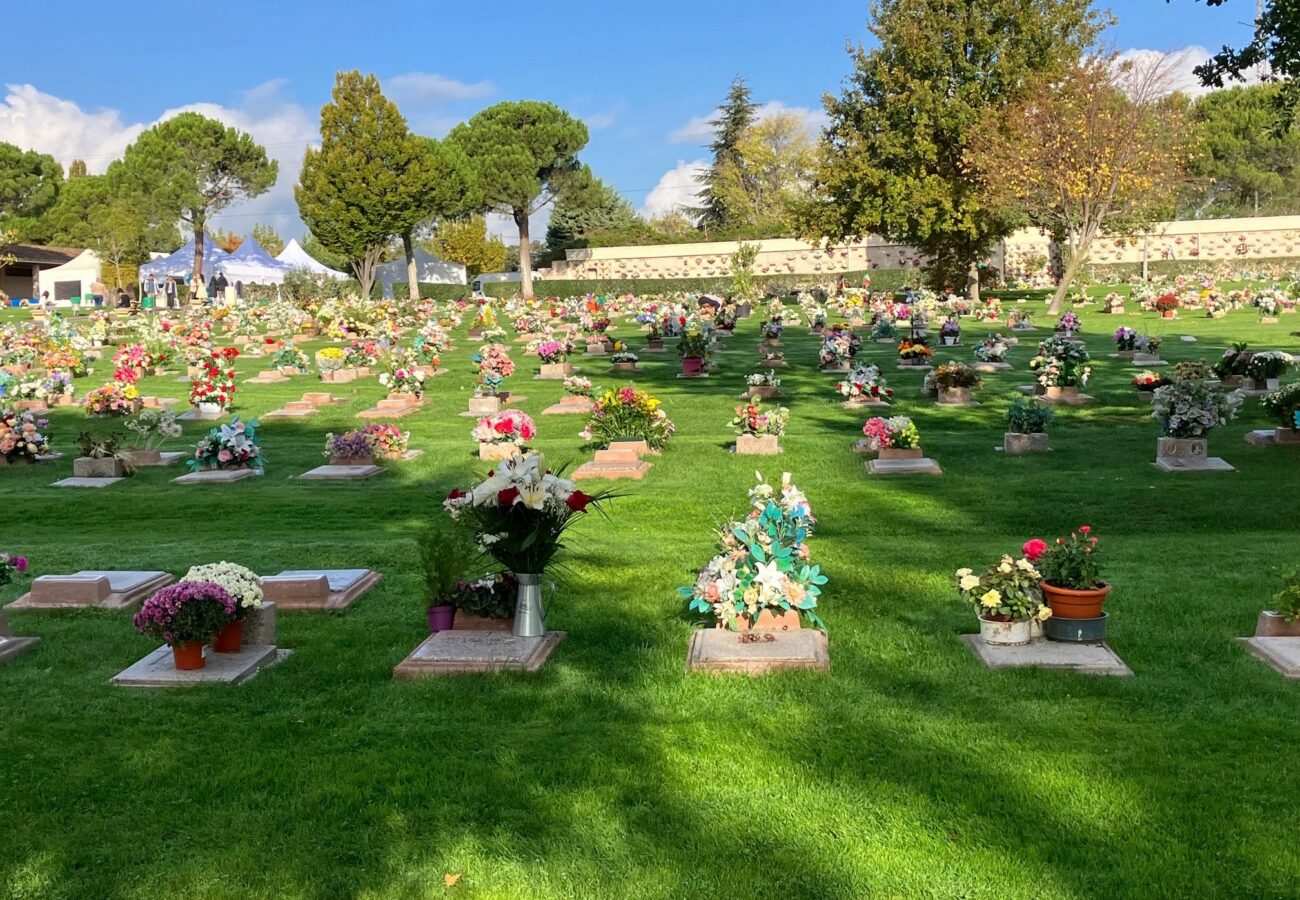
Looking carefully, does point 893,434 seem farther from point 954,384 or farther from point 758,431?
point 954,384

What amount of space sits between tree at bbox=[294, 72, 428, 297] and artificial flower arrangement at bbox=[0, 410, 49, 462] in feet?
136

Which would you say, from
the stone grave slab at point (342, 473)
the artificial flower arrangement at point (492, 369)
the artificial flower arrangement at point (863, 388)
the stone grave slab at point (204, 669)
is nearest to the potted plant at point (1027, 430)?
the artificial flower arrangement at point (863, 388)

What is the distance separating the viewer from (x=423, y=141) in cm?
6122

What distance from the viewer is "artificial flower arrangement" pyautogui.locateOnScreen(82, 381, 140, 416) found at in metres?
22.0

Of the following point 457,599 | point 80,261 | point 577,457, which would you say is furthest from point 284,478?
point 80,261

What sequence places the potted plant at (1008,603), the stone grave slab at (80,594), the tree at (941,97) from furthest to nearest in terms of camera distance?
1. the tree at (941,97)
2. the stone grave slab at (80,594)
3. the potted plant at (1008,603)

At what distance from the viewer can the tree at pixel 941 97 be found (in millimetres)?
42562

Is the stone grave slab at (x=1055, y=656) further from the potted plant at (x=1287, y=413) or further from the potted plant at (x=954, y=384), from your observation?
the potted plant at (x=954, y=384)

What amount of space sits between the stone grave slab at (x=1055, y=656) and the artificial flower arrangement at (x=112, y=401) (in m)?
19.5

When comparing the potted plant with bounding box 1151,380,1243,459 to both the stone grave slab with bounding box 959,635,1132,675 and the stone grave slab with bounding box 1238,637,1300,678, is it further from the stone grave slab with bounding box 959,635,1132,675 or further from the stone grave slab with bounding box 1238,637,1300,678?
the stone grave slab with bounding box 959,635,1132,675

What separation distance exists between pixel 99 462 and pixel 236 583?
10.4m

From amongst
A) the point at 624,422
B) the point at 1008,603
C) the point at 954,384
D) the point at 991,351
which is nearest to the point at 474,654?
the point at 1008,603

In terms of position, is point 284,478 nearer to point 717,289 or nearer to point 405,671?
point 405,671

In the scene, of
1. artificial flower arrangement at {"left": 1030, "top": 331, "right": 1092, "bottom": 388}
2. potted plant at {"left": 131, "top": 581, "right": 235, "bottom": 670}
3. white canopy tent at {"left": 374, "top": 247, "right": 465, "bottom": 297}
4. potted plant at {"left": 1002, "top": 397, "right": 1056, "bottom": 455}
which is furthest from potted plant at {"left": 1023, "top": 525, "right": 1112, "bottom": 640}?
white canopy tent at {"left": 374, "top": 247, "right": 465, "bottom": 297}
